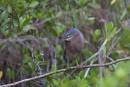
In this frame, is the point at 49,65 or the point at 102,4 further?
the point at 102,4

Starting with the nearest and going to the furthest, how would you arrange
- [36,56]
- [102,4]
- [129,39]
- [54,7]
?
[129,39] < [36,56] < [54,7] < [102,4]

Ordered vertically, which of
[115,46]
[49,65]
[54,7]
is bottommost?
[49,65]

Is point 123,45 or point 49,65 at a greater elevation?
point 123,45

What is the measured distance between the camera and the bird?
237cm

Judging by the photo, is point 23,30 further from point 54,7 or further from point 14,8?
point 54,7

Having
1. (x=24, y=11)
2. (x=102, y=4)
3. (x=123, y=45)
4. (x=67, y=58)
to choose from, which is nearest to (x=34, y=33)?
(x=24, y=11)

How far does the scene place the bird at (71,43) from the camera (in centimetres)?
237

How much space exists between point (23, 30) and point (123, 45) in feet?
1.75

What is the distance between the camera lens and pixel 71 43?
8.07 feet

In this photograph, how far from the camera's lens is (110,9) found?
9.16ft

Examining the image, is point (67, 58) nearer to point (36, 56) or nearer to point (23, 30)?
point (36, 56)

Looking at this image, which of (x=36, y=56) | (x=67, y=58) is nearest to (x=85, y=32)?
(x=67, y=58)

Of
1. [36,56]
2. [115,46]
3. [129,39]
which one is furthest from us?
[36,56]

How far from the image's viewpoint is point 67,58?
2.44 meters
